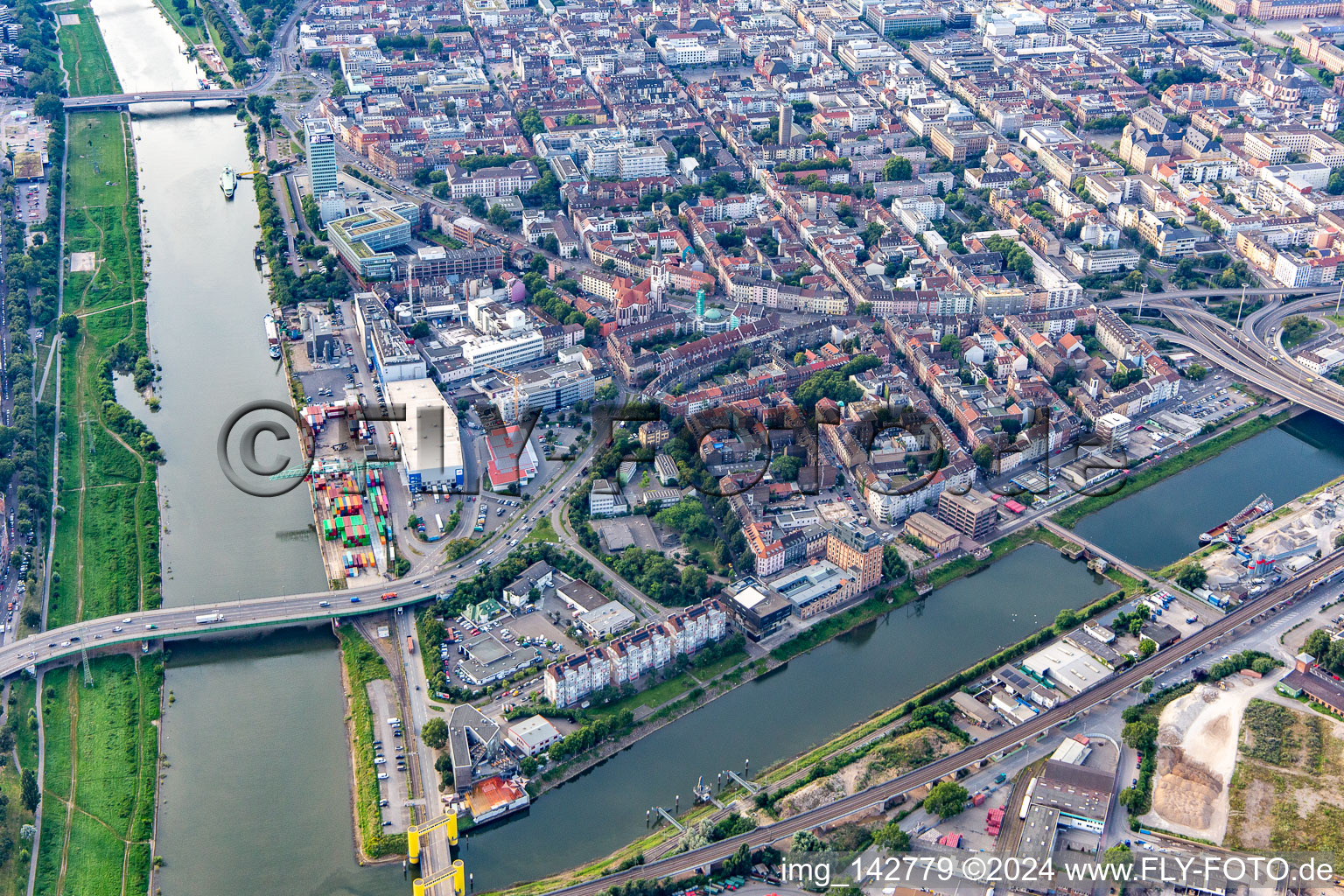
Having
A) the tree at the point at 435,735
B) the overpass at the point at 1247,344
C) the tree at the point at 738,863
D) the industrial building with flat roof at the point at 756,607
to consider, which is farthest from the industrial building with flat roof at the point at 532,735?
the overpass at the point at 1247,344

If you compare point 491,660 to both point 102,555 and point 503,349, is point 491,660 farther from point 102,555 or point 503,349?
point 503,349

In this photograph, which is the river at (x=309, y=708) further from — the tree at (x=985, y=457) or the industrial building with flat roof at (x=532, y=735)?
the tree at (x=985, y=457)

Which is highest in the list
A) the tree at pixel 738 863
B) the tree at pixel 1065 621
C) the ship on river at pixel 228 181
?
the ship on river at pixel 228 181

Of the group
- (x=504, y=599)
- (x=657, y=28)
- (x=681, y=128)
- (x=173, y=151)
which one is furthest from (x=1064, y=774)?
(x=657, y=28)

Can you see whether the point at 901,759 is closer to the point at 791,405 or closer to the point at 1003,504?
the point at 1003,504

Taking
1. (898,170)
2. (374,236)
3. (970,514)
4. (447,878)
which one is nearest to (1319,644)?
(970,514)

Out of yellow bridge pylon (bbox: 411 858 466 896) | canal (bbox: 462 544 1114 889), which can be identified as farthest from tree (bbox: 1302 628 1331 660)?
yellow bridge pylon (bbox: 411 858 466 896)

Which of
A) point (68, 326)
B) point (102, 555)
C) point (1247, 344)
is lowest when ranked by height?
point (102, 555)
